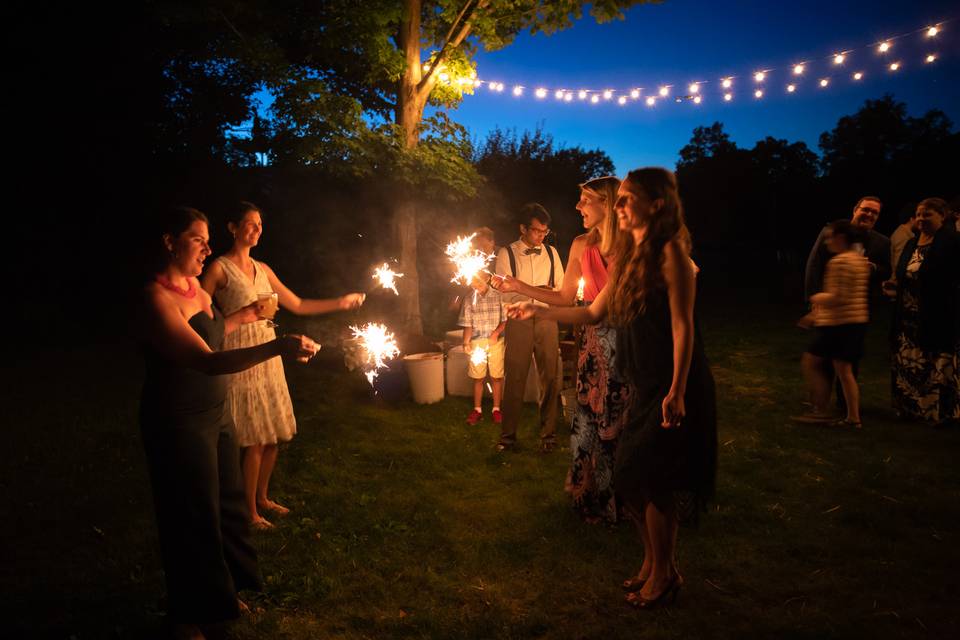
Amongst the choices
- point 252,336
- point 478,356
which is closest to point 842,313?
point 478,356

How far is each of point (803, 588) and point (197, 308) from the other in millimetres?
4086

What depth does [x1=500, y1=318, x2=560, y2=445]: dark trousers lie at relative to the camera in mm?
6207

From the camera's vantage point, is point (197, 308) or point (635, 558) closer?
point (197, 308)

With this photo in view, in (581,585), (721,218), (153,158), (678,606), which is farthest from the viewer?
(721,218)

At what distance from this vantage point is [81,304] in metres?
16.8

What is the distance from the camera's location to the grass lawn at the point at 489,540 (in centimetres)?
352

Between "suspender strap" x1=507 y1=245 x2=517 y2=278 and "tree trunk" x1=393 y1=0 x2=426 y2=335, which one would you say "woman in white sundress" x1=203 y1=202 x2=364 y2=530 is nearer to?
"suspender strap" x1=507 y1=245 x2=517 y2=278

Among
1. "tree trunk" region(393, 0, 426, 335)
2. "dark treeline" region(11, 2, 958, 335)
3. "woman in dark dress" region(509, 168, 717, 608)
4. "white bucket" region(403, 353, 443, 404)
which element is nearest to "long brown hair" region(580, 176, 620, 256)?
"woman in dark dress" region(509, 168, 717, 608)

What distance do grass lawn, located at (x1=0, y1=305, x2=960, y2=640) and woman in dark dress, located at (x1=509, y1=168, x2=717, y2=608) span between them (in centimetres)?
91

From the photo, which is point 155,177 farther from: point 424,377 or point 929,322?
point 929,322

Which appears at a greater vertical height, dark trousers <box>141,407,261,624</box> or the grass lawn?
dark trousers <box>141,407,261,624</box>

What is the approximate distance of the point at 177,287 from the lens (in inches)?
118

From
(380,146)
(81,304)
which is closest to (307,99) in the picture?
(380,146)

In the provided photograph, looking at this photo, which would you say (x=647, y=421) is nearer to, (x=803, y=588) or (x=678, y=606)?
(x=678, y=606)
